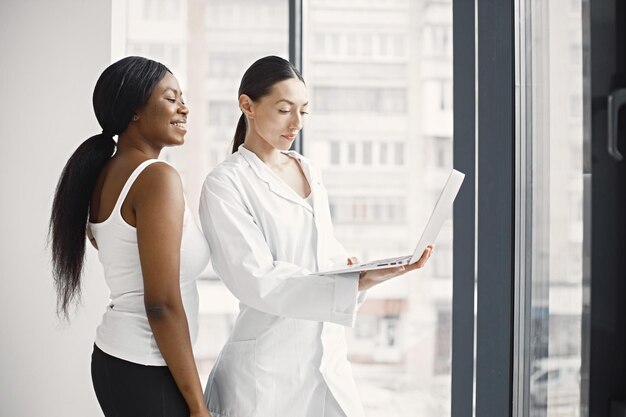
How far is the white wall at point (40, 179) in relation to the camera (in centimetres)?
284

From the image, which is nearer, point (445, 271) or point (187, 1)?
point (445, 271)

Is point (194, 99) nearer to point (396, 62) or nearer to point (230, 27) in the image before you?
point (230, 27)

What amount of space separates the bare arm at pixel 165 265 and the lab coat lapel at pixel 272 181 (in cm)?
26

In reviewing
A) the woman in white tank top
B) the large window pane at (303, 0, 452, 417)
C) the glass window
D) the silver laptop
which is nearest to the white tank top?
the woman in white tank top

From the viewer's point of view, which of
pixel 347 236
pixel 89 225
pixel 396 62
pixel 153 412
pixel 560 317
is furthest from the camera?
pixel 347 236

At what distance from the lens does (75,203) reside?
1.54 metres

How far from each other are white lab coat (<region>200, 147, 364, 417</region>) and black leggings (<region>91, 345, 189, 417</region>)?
174 millimetres

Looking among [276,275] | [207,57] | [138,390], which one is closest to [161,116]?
[276,275]

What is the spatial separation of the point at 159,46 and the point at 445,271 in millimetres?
1703

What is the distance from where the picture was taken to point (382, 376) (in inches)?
94.3

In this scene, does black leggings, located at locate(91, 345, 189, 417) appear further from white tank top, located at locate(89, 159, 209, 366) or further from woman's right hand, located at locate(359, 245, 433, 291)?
woman's right hand, located at locate(359, 245, 433, 291)

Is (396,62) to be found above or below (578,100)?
above

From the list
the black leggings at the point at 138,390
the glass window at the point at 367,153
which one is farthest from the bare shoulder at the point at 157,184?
the glass window at the point at 367,153

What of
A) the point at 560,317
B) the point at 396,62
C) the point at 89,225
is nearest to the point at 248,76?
the point at 89,225
